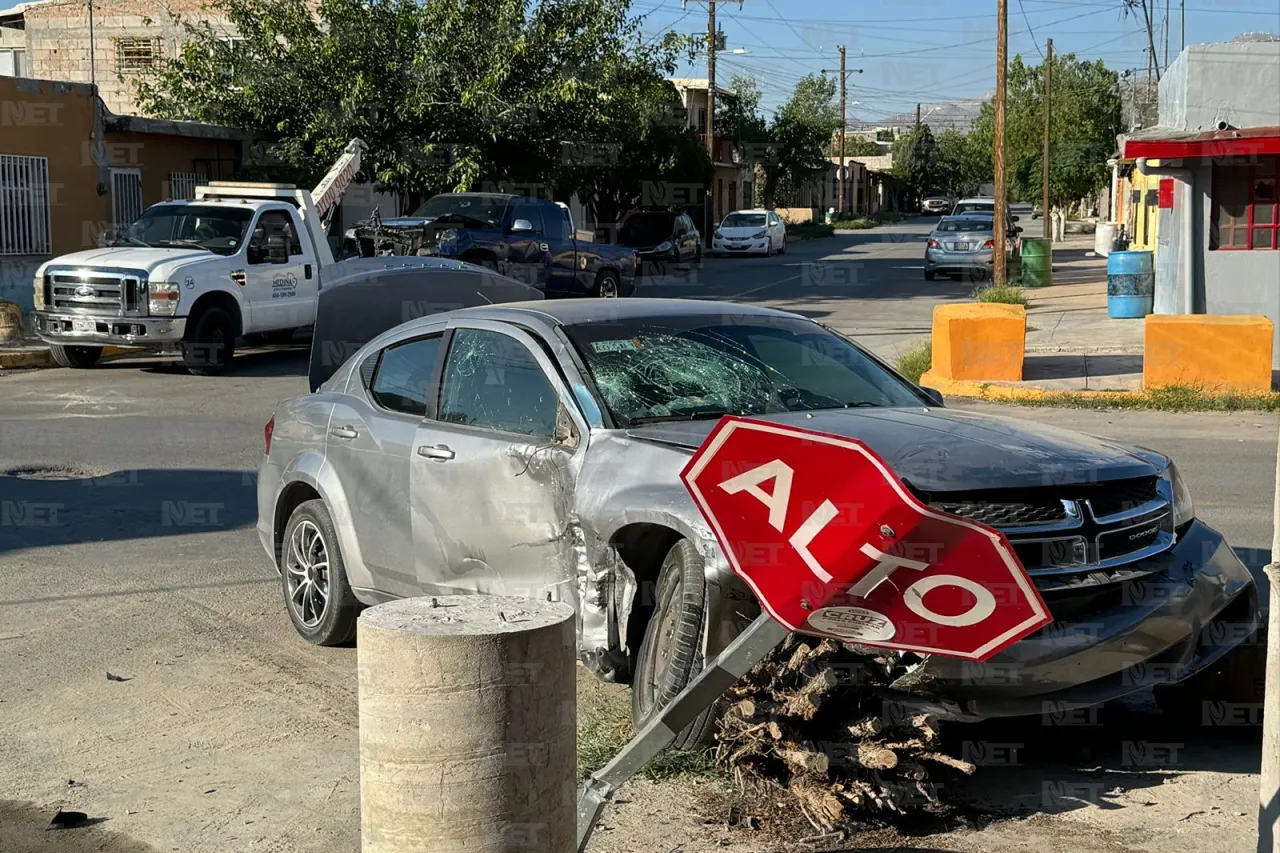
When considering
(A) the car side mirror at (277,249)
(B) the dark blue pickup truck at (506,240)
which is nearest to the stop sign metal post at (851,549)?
(A) the car side mirror at (277,249)

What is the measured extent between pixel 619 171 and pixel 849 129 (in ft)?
512

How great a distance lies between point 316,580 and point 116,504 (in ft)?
12.4

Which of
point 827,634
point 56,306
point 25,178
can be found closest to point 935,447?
point 827,634

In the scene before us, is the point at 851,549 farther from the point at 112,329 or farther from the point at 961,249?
the point at 961,249

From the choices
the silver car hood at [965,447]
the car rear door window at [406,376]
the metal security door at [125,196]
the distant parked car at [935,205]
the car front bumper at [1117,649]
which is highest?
the distant parked car at [935,205]

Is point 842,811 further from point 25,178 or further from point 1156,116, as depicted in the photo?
point 1156,116

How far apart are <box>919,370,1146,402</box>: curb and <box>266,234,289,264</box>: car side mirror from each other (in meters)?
7.98

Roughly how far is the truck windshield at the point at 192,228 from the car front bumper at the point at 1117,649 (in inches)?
569

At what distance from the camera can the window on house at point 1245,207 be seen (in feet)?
67.1

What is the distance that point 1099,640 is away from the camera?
184 inches

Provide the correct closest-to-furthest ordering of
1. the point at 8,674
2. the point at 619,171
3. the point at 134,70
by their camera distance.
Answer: the point at 8,674 → the point at 134,70 → the point at 619,171

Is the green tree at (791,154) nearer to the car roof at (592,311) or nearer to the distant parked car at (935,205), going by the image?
the distant parked car at (935,205)

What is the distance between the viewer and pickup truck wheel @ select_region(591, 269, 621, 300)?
23594 millimetres

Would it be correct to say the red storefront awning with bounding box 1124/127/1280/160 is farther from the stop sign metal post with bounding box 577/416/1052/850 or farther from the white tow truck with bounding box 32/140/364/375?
the stop sign metal post with bounding box 577/416/1052/850
